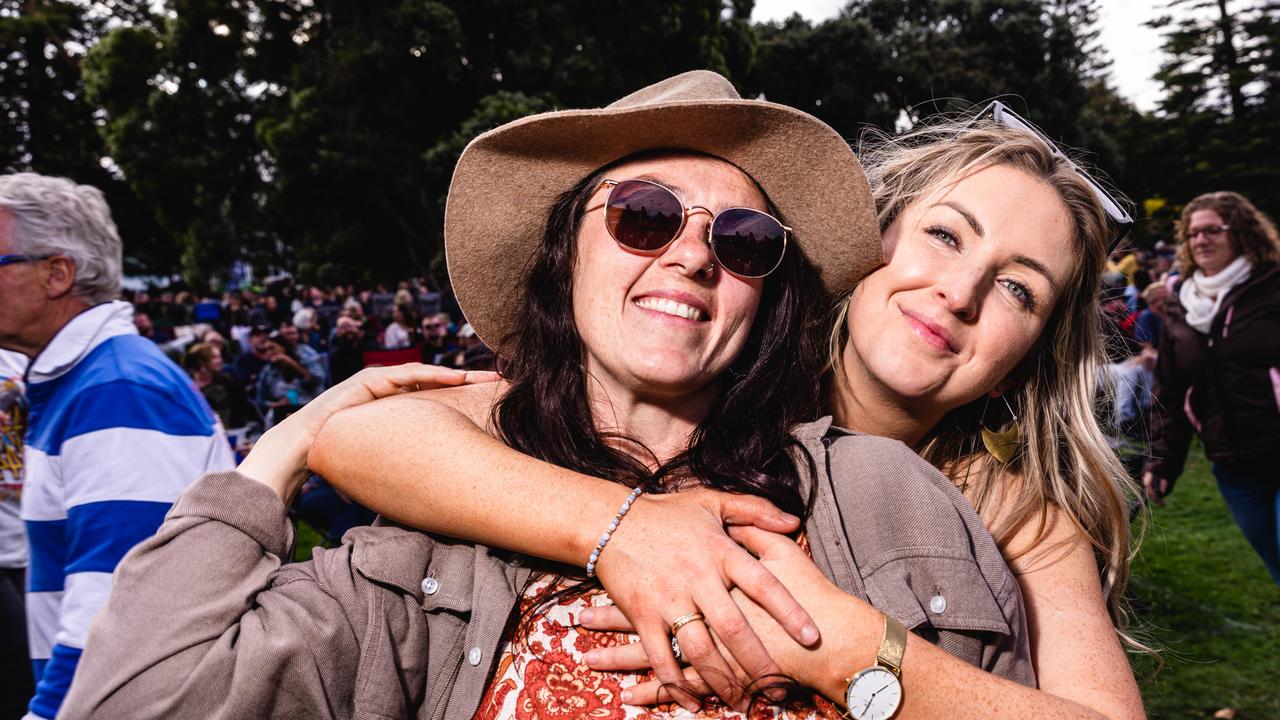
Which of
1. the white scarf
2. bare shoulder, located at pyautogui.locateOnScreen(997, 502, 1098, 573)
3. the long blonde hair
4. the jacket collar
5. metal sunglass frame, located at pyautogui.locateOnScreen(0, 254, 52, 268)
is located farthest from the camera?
the white scarf

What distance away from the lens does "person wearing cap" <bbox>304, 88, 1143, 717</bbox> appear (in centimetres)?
135

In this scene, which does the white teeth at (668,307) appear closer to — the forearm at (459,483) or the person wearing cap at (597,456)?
the person wearing cap at (597,456)

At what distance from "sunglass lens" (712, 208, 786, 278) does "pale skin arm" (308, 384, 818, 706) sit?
489 millimetres

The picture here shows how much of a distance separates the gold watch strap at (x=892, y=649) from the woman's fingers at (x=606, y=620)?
441mm

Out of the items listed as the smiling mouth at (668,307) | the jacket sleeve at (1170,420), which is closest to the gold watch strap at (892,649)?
the smiling mouth at (668,307)

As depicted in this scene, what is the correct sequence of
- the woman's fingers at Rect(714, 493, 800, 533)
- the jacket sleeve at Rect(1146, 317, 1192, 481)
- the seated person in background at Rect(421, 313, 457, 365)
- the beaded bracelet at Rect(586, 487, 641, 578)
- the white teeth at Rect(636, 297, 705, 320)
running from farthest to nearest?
1. the seated person in background at Rect(421, 313, 457, 365)
2. the jacket sleeve at Rect(1146, 317, 1192, 481)
3. the white teeth at Rect(636, 297, 705, 320)
4. the woman's fingers at Rect(714, 493, 800, 533)
5. the beaded bracelet at Rect(586, 487, 641, 578)

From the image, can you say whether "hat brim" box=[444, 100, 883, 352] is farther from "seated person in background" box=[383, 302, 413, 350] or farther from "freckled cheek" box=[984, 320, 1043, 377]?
"seated person in background" box=[383, 302, 413, 350]

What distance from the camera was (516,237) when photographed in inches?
79.6

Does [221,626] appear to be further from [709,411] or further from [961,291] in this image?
[961,291]

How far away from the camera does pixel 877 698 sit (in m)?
1.30

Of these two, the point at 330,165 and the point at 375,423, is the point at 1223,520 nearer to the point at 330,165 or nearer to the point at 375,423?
the point at 375,423

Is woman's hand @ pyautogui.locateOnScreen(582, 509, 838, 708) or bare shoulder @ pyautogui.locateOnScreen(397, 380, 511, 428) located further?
bare shoulder @ pyautogui.locateOnScreen(397, 380, 511, 428)

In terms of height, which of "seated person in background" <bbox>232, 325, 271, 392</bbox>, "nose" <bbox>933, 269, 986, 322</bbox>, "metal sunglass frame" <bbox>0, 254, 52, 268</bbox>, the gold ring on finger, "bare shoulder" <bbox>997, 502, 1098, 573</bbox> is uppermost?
"nose" <bbox>933, 269, 986, 322</bbox>

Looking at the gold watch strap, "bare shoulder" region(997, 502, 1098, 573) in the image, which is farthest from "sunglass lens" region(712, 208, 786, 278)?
"bare shoulder" region(997, 502, 1098, 573)
